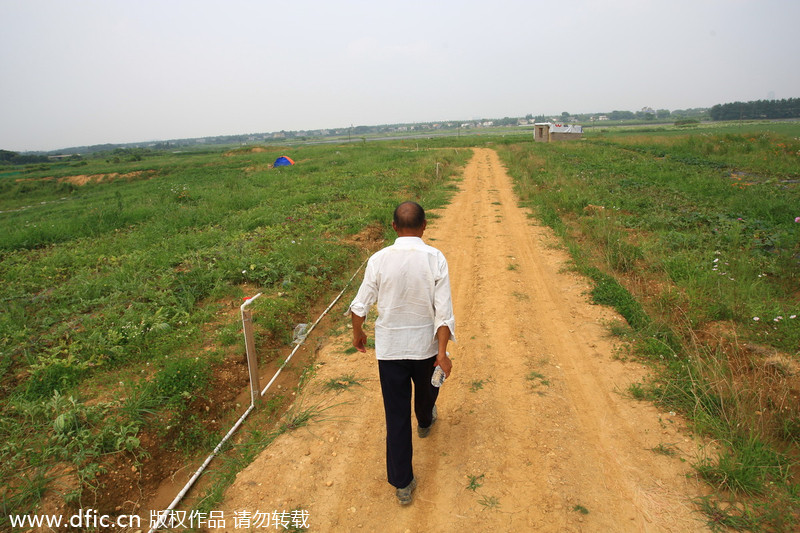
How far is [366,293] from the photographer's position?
2.63 metres

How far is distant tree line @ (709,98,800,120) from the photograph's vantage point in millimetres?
62156

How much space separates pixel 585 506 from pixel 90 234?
39.9ft

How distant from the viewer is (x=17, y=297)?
616cm

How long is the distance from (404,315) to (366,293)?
0.92ft

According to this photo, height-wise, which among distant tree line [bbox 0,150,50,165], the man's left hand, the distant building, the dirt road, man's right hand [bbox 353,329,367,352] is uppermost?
distant tree line [bbox 0,150,50,165]

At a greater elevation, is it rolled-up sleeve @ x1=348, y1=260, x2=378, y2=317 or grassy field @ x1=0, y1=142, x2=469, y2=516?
rolled-up sleeve @ x1=348, y1=260, x2=378, y2=317

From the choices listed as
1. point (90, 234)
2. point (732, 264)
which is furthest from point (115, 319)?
point (732, 264)

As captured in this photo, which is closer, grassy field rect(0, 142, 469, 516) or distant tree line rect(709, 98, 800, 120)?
grassy field rect(0, 142, 469, 516)

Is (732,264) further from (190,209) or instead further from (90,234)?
(90,234)

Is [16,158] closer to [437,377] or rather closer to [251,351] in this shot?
[251,351]

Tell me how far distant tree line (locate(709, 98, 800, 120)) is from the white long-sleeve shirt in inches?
3307

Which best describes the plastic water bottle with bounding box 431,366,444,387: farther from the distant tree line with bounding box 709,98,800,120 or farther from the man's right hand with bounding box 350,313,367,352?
the distant tree line with bounding box 709,98,800,120

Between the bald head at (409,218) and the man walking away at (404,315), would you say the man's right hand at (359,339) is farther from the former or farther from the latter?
the bald head at (409,218)

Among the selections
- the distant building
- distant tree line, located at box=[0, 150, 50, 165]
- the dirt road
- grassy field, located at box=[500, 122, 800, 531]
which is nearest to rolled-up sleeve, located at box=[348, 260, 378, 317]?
the dirt road
